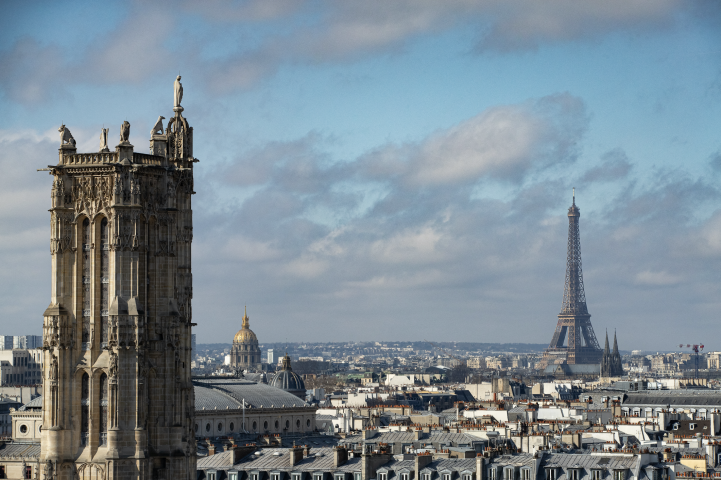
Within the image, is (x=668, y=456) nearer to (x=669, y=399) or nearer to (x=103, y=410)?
(x=103, y=410)

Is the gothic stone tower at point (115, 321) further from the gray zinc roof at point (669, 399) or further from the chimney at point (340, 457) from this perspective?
the gray zinc roof at point (669, 399)

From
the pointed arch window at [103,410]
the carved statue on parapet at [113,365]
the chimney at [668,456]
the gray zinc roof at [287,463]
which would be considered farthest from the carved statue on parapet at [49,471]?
the chimney at [668,456]

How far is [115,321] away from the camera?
115 ft

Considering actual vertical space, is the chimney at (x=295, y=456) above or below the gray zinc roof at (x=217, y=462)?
above

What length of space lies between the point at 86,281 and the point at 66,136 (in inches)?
145

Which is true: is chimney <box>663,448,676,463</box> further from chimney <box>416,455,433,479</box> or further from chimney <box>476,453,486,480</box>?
chimney <box>416,455,433,479</box>

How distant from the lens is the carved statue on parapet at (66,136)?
36.6 meters

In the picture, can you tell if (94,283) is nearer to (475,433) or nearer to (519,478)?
(519,478)

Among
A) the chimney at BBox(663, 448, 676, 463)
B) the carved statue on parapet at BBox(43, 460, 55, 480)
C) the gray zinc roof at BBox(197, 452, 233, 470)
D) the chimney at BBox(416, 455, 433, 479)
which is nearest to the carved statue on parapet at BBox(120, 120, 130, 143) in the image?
the carved statue on parapet at BBox(43, 460, 55, 480)

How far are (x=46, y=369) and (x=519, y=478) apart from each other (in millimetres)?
41375

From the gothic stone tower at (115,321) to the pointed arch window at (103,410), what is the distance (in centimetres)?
3

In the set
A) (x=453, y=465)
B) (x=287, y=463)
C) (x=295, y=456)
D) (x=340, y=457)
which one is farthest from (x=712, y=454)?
(x=287, y=463)

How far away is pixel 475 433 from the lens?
352 feet

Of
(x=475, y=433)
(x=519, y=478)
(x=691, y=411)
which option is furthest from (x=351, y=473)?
(x=691, y=411)
